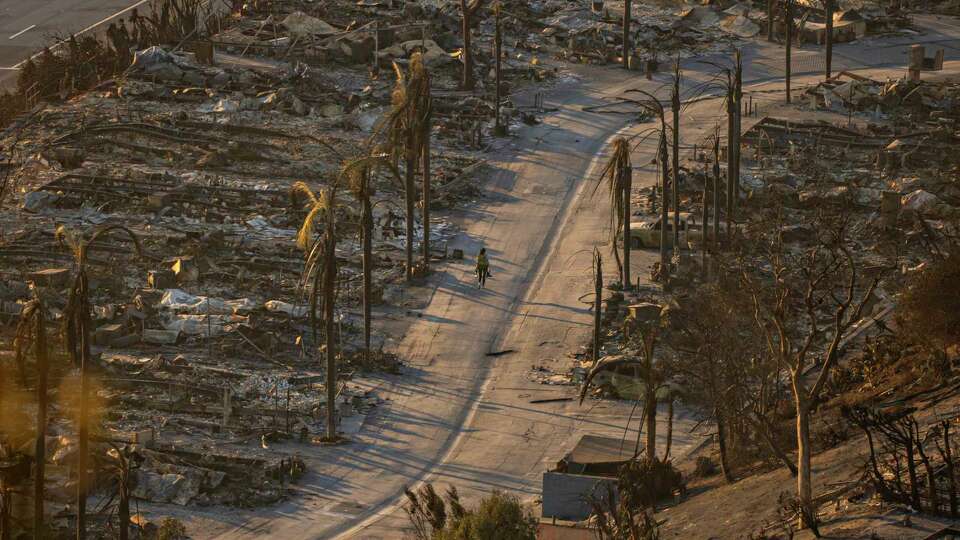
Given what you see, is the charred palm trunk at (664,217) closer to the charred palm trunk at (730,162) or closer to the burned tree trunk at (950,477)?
the charred palm trunk at (730,162)

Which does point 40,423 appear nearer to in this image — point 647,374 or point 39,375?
point 39,375

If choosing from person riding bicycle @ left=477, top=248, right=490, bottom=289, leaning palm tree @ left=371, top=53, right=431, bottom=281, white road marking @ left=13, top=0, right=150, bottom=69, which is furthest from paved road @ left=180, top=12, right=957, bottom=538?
white road marking @ left=13, top=0, right=150, bottom=69

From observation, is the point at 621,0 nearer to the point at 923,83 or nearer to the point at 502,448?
the point at 923,83

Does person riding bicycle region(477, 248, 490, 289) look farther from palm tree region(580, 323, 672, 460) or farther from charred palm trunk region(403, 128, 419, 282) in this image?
palm tree region(580, 323, 672, 460)

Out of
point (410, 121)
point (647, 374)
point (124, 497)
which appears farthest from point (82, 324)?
point (410, 121)

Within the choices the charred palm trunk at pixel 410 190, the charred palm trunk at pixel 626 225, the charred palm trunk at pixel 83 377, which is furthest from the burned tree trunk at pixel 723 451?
the charred palm trunk at pixel 410 190

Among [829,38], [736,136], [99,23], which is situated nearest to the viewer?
[736,136]
